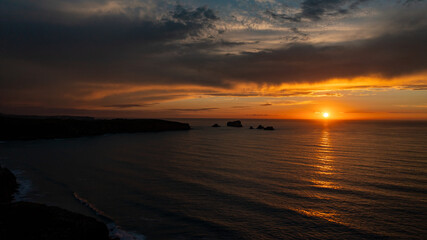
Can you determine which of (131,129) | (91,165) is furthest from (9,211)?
(131,129)

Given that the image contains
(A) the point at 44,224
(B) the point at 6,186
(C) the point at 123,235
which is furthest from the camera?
(B) the point at 6,186

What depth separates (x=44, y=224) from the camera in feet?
30.5

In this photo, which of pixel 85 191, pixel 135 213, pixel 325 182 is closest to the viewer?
pixel 135 213

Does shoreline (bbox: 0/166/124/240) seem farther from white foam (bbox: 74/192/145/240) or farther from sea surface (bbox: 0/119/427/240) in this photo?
sea surface (bbox: 0/119/427/240)

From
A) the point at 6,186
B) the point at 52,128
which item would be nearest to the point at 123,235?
the point at 6,186

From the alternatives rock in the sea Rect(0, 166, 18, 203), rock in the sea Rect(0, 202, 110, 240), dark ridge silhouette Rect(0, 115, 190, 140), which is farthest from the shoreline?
dark ridge silhouette Rect(0, 115, 190, 140)

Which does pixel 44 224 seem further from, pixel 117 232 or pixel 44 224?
pixel 117 232

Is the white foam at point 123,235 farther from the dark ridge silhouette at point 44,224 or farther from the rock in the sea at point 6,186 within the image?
the rock in the sea at point 6,186

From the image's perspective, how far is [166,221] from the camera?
43.8 ft

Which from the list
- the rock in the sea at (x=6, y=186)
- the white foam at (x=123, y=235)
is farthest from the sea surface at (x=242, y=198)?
the rock in the sea at (x=6, y=186)

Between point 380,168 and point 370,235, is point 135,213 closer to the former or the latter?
point 370,235

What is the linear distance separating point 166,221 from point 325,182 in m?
15.0

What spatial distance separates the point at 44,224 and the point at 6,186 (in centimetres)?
1198

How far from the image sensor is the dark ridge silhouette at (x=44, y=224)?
28.9ft
